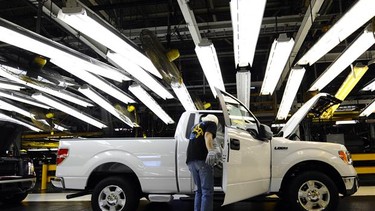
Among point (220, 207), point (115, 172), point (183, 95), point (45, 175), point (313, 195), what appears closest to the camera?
point (313, 195)

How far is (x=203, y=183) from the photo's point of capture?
4.63 m

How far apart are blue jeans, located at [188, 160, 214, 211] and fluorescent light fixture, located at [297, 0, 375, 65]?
2.65m

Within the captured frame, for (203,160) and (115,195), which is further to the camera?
(115,195)

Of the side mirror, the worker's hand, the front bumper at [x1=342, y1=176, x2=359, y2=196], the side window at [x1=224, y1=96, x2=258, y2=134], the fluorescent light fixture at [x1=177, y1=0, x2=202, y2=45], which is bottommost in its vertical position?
the front bumper at [x1=342, y1=176, x2=359, y2=196]

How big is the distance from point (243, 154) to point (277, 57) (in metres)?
2.03

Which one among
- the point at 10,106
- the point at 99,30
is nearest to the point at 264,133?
the point at 99,30

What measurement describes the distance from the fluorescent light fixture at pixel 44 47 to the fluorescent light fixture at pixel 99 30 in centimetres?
77

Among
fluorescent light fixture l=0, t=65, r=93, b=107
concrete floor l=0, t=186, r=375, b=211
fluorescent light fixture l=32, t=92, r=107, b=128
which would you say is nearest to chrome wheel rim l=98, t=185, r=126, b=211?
concrete floor l=0, t=186, r=375, b=211

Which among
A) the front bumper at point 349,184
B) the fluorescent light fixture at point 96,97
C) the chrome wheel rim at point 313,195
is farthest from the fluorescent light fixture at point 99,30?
the front bumper at point 349,184

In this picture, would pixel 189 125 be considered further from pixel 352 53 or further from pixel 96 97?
pixel 96 97

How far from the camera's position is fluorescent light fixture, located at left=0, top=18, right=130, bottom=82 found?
4.73 meters

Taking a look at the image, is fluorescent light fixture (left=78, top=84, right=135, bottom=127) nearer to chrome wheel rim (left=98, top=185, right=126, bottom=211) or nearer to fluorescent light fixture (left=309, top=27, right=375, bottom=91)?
chrome wheel rim (left=98, top=185, right=126, bottom=211)

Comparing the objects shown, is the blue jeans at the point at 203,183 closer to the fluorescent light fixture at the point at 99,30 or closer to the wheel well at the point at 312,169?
the wheel well at the point at 312,169

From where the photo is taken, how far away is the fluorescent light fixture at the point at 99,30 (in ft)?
14.0
